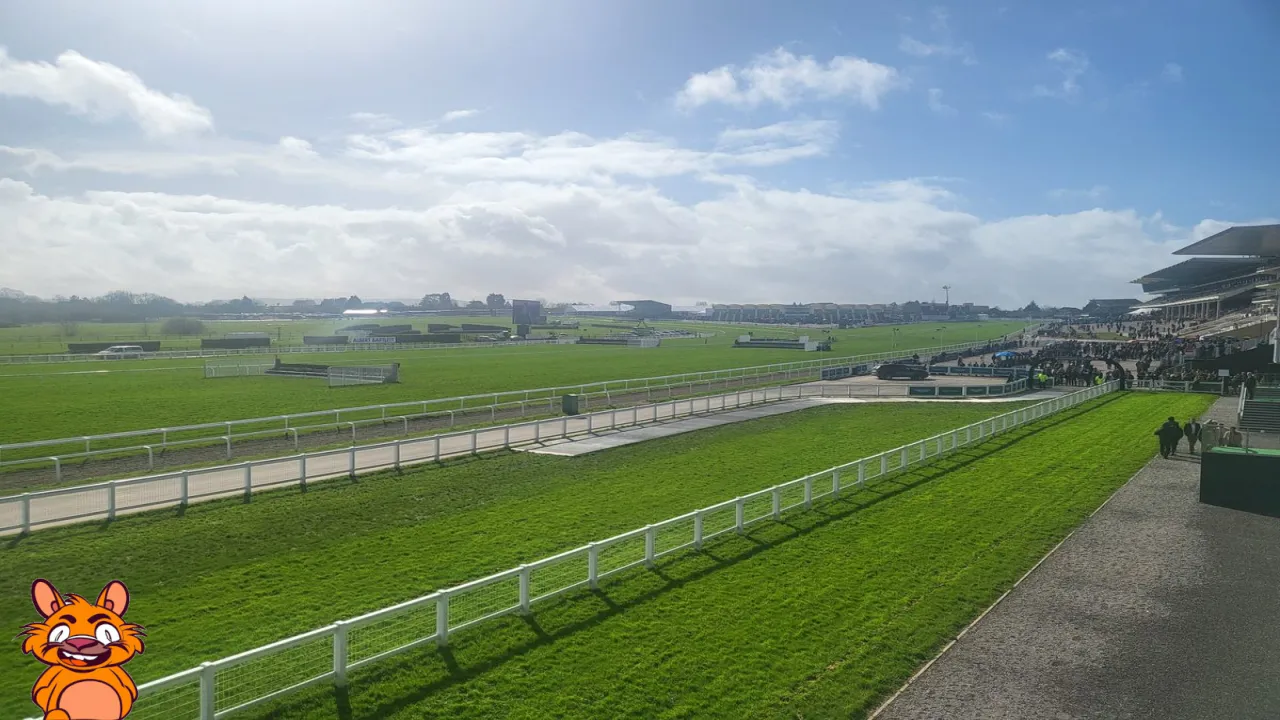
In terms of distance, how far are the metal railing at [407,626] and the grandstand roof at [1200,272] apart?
116 metres

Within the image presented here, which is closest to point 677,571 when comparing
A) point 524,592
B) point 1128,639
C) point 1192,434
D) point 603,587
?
point 603,587

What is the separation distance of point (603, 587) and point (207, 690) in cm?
572

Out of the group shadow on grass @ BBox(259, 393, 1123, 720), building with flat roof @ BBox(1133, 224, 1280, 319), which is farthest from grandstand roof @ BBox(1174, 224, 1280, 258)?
shadow on grass @ BBox(259, 393, 1123, 720)

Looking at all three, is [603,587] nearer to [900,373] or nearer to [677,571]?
[677,571]

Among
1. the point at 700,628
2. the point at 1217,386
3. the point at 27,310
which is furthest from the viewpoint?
the point at 27,310

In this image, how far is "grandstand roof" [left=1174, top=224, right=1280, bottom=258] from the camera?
106887 millimetres

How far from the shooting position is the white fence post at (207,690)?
288 inches

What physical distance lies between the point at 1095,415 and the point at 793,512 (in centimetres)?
2522

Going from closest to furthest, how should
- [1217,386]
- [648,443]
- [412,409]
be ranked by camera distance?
[648,443] → [412,409] → [1217,386]

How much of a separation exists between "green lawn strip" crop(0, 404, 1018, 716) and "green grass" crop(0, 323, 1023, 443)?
54.8 ft

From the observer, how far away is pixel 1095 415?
35.2m

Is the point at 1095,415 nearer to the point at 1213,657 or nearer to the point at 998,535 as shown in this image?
the point at 998,535

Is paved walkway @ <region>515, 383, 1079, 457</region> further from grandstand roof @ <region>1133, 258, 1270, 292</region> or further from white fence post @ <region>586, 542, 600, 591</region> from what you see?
grandstand roof @ <region>1133, 258, 1270, 292</region>

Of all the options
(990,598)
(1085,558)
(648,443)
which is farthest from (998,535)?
(648,443)
